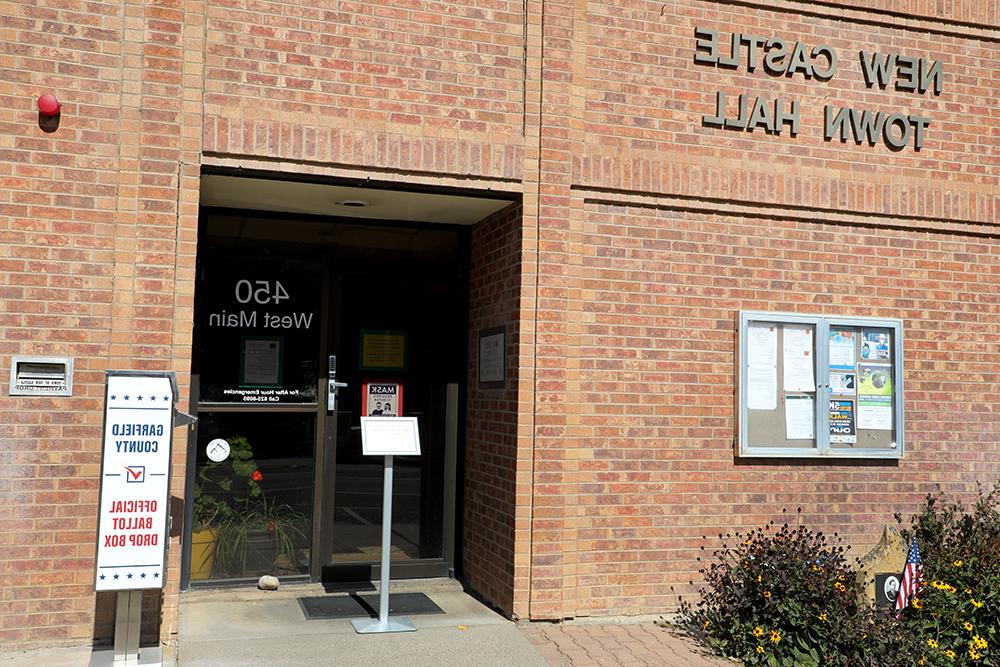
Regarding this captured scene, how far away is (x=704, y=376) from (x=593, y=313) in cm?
104

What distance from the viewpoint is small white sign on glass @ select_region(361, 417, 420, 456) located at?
6.50m

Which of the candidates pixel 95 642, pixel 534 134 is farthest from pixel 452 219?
pixel 95 642

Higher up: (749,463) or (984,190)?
(984,190)

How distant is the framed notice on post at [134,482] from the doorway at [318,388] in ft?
5.59

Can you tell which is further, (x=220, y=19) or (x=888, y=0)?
(x=888, y=0)

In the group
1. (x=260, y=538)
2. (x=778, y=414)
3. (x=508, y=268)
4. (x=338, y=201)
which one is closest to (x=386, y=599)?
(x=260, y=538)

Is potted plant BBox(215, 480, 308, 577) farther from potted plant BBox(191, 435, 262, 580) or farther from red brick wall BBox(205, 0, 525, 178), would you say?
red brick wall BBox(205, 0, 525, 178)

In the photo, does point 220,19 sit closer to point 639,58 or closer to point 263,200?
point 263,200

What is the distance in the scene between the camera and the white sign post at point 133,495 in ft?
17.7

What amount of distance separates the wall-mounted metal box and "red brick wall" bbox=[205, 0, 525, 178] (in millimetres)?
1689

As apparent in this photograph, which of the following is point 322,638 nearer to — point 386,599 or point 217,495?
point 386,599

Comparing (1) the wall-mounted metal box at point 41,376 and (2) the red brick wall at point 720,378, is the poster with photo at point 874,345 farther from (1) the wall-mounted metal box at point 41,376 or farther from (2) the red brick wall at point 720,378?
(1) the wall-mounted metal box at point 41,376

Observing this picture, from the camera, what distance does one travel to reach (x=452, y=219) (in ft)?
26.1

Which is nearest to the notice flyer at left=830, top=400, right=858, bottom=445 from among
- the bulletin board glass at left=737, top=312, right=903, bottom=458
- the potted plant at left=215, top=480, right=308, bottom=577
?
the bulletin board glass at left=737, top=312, right=903, bottom=458
